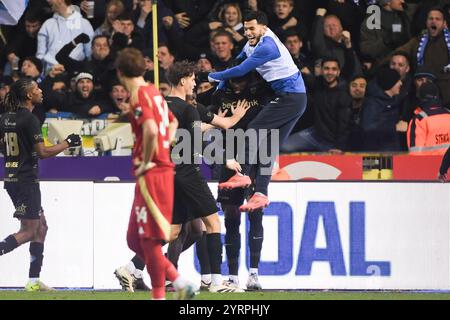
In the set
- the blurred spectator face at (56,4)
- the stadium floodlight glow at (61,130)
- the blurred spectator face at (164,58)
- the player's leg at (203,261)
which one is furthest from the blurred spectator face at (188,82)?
the blurred spectator face at (56,4)

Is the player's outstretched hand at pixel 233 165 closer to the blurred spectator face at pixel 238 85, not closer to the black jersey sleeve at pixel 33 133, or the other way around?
the blurred spectator face at pixel 238 85

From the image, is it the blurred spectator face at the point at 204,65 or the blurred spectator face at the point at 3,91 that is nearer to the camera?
the blurred spectator face at the point at 204,65

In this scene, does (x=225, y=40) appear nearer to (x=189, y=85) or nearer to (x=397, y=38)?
(x=397, y=38)

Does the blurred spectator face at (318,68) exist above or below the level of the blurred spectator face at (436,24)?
below

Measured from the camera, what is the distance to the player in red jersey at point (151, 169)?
452 inches

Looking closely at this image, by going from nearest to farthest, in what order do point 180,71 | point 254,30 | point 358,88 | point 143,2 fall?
point 180,71 → point 254,30 → point 358,88 → point 143,2

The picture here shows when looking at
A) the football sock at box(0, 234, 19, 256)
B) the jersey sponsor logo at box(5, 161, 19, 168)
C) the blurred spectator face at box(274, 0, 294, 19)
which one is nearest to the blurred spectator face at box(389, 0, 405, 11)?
the blurred spectator face at box(274, 0, 294, 19)

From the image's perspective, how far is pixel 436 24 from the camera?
63.7 ft

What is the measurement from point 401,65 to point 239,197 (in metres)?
5.53

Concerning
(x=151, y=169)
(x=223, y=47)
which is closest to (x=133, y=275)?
(x=151, y=169)

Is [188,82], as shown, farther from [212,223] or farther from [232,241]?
[232,241]

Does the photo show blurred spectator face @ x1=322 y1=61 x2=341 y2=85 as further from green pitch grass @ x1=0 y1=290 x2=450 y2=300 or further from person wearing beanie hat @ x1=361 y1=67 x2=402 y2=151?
green pitch grass @ x1=0 y1=290 x2=450 y2=300

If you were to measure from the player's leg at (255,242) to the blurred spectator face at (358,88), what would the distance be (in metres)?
5.18

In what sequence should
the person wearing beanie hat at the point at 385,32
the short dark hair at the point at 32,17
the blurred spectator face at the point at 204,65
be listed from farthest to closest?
1. the short dark hair at the point at 32,17
2. the person wearing beanie hat at the point at 385,32
3. the blurred spectator face at the point at 204,65
